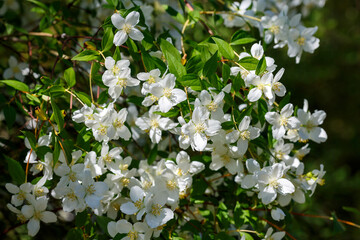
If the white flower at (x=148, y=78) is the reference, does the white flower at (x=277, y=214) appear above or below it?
below

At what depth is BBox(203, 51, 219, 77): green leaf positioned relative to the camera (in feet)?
2.72

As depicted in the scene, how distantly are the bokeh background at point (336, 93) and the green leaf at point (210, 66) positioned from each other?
172 centimetres

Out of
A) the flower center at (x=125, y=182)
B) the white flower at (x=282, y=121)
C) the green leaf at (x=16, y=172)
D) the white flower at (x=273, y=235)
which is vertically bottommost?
the white flower at (x=273, y=235)

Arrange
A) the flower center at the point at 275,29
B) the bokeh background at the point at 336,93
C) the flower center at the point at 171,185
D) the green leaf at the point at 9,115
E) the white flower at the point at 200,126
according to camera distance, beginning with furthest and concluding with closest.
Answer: the bokeh background at the point at 336,93, the flower center at the point at 275,29, the green leaf at the point at 9,115, the flower center at the point at 171,185, the white flower at the point at 200,126

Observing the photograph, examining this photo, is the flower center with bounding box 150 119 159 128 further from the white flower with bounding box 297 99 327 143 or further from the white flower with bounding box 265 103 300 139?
the white flower with bounding box 297 99 327 143

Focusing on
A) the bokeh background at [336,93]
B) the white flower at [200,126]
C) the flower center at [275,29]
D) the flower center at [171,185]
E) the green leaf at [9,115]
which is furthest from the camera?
the bokeh background at [336,93]

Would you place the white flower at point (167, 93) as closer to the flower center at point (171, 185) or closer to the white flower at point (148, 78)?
the white flower at point (148, 78)

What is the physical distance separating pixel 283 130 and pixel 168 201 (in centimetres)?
32

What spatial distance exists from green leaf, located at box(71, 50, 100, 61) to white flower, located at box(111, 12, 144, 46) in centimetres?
6

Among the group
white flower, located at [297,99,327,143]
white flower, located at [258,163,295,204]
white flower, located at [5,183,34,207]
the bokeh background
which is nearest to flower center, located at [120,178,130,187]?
white flower, located at [5,183,34,207]

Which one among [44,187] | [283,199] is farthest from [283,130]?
[44,187]

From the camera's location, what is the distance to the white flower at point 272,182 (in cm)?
88

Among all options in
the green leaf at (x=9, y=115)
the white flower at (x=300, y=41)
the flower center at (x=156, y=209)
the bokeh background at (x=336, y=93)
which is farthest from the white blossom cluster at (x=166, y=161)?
the bokeh background at (x=336, y=93)

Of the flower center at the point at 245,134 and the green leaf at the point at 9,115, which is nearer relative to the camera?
the flower center at the point at 245,134
